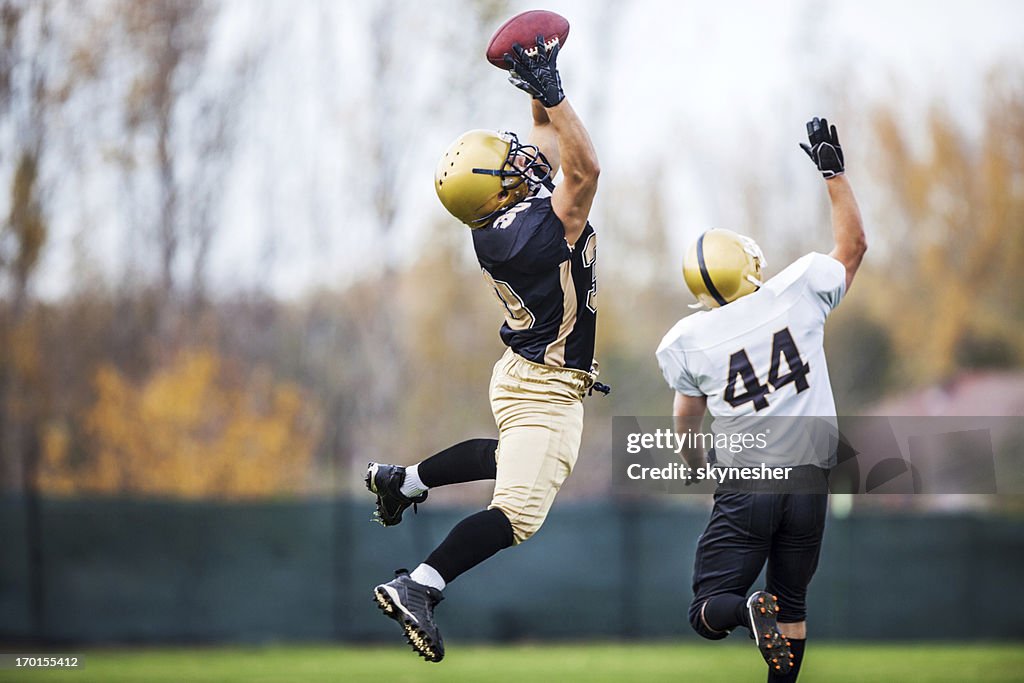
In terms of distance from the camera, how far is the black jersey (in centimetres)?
450

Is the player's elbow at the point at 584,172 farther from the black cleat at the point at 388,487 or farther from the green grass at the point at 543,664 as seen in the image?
the green grass at the point at 543,664

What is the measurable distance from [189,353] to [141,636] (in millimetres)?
7818

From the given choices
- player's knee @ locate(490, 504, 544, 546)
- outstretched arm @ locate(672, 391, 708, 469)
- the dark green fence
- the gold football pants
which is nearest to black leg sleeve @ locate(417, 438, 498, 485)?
the gold football pants

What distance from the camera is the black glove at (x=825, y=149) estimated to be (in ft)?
16.3

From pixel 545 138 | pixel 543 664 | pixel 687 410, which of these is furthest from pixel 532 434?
pixel 543 664

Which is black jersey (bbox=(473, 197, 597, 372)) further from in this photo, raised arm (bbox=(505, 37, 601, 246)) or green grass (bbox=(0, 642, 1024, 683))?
green grass (bbox=(0, 642, 1024, 683))

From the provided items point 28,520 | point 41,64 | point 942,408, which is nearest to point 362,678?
point 28,520

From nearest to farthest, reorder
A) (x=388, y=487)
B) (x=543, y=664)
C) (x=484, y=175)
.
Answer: (x=484, y=175) < (x=388, y=487) < (x=543, y=664)

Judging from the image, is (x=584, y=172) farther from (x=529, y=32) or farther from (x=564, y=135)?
(x=529, y=32)

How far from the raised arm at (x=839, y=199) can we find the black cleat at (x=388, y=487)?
198 centimetres

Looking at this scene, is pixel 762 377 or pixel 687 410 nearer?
pixel 762 377

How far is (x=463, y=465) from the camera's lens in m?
4.84

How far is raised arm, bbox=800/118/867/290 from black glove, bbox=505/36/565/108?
125 cm

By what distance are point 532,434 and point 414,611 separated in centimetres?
80
